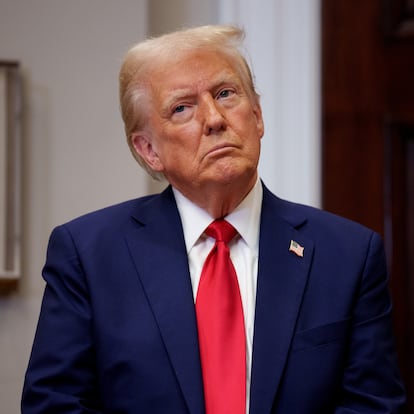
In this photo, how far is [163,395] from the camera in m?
2.01

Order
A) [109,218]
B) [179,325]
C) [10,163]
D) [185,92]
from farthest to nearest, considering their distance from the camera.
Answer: [10,163] → [109,218] → [185,92] → [179,325]

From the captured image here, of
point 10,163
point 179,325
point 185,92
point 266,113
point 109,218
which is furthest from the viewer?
point 266,113

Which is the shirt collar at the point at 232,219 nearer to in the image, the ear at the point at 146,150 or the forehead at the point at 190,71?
the ear at the point at 146,150

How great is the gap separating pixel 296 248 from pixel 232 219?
15 cm

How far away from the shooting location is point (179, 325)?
6.72 ft

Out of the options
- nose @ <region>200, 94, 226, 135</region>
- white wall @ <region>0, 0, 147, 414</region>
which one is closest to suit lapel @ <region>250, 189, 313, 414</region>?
nose @ <region>200, 94, 226, 135</region>

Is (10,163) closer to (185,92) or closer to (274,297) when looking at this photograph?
(185,92)

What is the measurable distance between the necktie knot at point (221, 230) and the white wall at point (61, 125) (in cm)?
71

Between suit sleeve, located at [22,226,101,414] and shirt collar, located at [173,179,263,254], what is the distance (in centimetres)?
25

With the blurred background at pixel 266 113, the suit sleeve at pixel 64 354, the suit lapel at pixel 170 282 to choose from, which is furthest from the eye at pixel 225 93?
the blurred background at pixel 266 113

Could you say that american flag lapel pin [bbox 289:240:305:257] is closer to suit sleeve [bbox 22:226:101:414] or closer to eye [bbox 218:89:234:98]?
eye [bbox 218:89:234:98]

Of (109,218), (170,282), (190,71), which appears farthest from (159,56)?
(170,282)

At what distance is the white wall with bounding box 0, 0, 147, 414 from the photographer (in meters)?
2.79

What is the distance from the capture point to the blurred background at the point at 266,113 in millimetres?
2812
